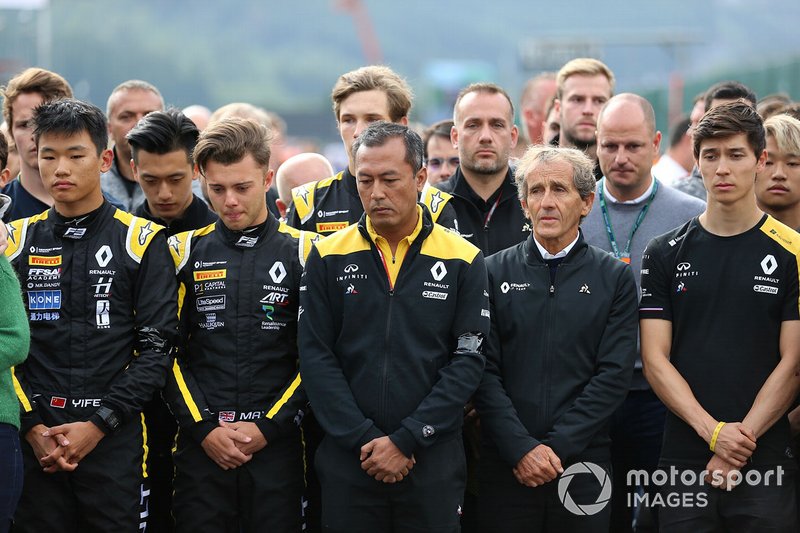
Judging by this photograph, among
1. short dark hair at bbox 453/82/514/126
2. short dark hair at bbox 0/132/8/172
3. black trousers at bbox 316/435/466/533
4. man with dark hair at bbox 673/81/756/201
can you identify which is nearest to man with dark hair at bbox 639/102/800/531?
black trousers at bbox 316/435/466/533

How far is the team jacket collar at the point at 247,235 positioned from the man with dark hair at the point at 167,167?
0.44m

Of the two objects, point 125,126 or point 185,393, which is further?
point 125,126

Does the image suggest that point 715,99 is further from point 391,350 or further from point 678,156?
point 391,350

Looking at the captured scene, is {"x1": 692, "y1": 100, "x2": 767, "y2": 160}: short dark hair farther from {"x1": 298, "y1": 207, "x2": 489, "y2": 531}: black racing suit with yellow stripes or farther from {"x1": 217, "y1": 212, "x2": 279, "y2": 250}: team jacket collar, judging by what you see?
{"x1": 217, "y1": 212, "x2": 279, "y2": 250}: team jacket collar

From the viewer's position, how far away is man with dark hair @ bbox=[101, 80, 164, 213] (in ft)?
21.6

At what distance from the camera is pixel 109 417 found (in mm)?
4594

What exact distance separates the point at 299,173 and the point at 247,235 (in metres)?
1.69

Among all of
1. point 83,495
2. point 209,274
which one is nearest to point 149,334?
point 209,274

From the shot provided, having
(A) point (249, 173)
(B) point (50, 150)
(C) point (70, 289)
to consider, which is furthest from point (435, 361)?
(B) point (50, 150)

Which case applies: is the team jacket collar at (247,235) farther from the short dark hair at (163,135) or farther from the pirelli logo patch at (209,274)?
the short dark hair at (163,135)

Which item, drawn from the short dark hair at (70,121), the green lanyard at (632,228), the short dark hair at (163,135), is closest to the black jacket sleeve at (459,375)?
the green lanyard at (632,228)

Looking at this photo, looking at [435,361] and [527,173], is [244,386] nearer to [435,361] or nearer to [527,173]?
[435,361]

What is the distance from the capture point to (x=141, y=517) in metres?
4.80

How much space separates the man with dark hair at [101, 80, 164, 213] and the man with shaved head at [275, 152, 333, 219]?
0.90m
